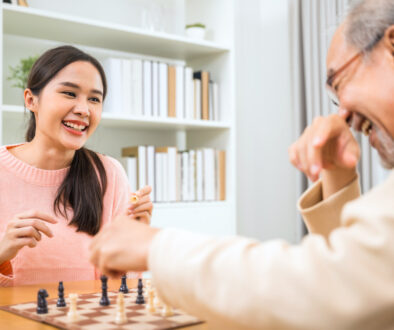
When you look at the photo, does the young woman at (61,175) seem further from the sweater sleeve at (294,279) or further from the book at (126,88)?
the sweater sleeve at (294,279)

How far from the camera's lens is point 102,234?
72 cm

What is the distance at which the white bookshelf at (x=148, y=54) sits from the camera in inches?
105

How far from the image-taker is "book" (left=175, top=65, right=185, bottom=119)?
118 inches

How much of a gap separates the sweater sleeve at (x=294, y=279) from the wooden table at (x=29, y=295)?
434mm

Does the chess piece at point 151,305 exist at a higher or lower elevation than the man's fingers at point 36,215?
lower

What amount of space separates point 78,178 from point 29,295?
0.69 m

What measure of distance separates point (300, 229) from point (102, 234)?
276 cm

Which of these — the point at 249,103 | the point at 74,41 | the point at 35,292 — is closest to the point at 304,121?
the point at 249,103

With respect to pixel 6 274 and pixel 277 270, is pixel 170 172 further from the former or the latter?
pixel 277 270

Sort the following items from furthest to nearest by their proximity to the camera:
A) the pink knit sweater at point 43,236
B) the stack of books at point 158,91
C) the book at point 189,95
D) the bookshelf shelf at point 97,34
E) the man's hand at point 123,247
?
1. the book at point 189,95
2. the stack of books at point 158,91
3. the bookshelf shelf at point 97,34
4. the pink knit sweater at point 43,236
5. the man's hand at point 123,247

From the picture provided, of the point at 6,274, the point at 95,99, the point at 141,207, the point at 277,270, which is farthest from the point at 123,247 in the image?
the point at 95,99

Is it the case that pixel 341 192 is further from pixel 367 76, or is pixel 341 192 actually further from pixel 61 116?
pixel 61 116

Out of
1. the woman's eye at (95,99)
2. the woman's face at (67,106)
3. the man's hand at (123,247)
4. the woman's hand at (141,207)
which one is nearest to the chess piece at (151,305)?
the man's hand at (123,247)

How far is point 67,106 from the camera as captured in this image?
1.96m
